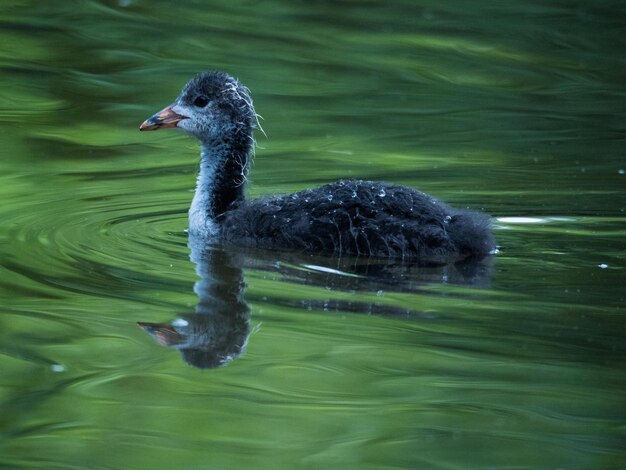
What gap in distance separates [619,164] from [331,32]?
5304mm

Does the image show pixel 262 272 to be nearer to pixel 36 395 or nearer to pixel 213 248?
pixel 213 248

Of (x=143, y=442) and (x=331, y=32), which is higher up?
(x=331, y=32)

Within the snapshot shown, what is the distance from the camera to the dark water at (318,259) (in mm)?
6520

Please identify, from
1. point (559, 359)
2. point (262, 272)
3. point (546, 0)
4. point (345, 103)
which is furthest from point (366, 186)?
point (546, 0)

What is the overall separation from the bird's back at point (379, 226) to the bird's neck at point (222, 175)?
0.83m

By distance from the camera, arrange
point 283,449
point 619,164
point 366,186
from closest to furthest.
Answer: point 283,449, point 366,186, point 619,164

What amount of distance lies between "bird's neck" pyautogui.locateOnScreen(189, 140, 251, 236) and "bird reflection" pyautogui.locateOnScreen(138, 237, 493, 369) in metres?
0.40

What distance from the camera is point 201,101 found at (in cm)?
1042

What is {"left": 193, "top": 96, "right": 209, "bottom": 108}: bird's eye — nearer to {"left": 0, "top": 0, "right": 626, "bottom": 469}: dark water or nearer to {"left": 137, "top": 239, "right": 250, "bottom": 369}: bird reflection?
{"left": 0, "top": 0, "right": 626, "bottom": 469}: dark water

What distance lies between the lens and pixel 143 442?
6316 millimetres

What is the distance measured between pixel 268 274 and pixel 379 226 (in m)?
0.89

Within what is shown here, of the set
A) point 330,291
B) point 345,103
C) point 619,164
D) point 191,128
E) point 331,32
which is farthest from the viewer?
point 331,32

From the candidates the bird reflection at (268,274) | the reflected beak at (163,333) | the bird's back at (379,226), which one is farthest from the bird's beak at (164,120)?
the reflected beak at (163,333)

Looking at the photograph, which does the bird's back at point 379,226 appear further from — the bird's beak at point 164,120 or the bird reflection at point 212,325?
the bird's beak at point 164,120
